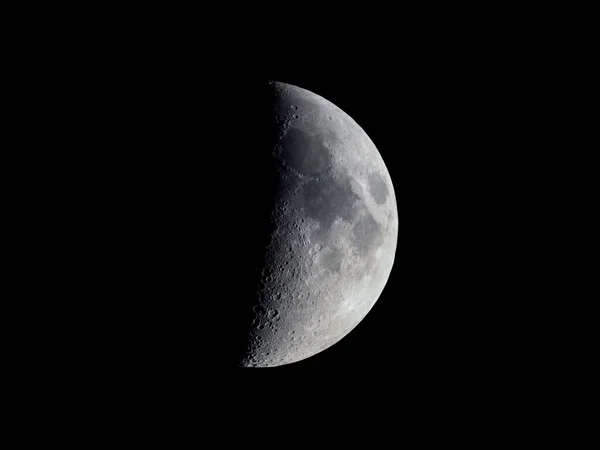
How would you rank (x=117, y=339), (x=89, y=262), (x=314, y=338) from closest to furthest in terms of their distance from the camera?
(x=89, y=262), (x=117, y=339), (x=314, y=338)

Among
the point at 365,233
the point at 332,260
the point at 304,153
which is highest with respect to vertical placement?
the point at 304,153

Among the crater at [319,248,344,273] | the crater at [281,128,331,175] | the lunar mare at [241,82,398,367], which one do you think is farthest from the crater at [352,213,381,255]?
the crater at [281,128,331,175]

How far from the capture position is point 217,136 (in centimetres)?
359

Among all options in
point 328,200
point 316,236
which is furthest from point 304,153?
point 316,236

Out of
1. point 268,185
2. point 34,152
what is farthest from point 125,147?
point 268,185

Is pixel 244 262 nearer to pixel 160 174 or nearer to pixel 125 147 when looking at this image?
pixel 160 174

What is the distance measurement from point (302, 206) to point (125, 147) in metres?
1.20

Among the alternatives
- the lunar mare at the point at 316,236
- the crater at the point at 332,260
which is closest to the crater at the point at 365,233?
the lunar mare at the point at 316,236

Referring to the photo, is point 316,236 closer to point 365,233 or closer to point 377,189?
point 365,233

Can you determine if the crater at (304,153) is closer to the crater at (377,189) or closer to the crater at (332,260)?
the crater at (377,189)

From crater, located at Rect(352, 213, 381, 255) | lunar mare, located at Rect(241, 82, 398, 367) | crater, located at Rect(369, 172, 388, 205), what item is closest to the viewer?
lunar mare, located at Rect(241, 82, 398, 367)

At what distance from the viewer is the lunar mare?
147 inches

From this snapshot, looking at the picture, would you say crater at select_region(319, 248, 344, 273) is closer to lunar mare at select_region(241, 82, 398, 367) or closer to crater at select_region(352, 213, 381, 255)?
lunar mare at select_region(241, 82, 398, 367)

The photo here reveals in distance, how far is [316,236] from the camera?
375 cm
